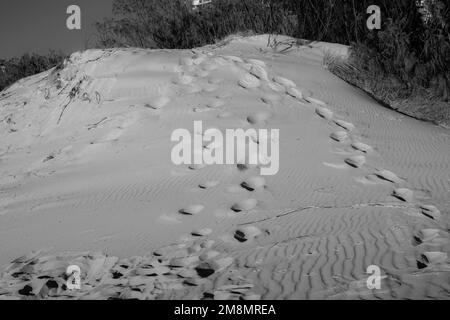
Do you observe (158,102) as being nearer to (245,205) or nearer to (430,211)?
(245,205)

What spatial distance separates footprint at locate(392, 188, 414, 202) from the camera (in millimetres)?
2363

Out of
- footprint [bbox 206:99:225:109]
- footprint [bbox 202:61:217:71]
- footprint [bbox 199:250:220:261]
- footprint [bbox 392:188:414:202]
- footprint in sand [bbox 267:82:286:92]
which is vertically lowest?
footprint [bbox 199:250:220:261]

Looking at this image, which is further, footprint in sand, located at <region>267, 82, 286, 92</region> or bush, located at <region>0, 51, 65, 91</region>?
bush, located at <region>0, 51, 65, 91</region>

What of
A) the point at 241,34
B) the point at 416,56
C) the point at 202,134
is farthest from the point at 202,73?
the point at 416,56

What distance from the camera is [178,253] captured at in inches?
77.2

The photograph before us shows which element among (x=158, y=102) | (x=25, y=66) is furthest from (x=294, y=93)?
(x=25, y=66)

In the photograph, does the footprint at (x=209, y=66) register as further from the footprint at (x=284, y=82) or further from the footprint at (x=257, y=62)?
the footprint at (x=284, y=82)

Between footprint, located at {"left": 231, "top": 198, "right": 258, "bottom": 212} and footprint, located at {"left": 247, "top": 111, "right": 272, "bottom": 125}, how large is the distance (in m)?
0.96

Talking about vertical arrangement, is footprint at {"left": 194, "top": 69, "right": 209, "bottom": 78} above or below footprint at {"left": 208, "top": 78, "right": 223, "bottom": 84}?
above

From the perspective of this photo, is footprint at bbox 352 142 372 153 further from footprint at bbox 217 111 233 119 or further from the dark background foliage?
the dark background foliage

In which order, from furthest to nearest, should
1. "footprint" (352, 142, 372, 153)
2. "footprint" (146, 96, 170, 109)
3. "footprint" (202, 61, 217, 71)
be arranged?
1. "footprint" (202, 61, 217, 71)
2. "footprint" (146, 96, 170, 109)
3. "footprint" (352, 142, 372, 153)

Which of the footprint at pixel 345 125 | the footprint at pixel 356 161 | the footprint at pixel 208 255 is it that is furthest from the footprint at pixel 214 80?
the footprint at pixel 208 255

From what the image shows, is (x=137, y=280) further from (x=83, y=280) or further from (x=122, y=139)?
(x=122, y=139)
